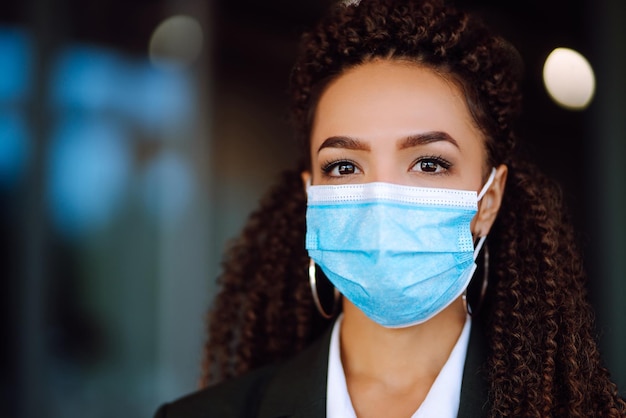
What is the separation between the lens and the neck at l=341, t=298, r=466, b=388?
Result: 1739 mm

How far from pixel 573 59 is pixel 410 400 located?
1.77 metres

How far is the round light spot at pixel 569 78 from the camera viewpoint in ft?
9.61

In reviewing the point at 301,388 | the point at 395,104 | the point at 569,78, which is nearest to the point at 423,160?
the point at 395,104

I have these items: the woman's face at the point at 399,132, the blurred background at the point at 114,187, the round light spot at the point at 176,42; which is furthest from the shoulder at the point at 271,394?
the round light spot at the point at 176,42

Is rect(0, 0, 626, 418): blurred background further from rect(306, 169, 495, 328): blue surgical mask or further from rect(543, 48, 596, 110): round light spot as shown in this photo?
rect(306, 169, 495, 328): blue surgical mask

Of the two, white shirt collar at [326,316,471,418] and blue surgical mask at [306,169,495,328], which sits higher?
blue surgical mask at [306,169,495,328]

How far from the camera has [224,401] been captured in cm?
186

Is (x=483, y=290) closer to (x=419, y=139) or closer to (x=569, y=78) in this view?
(x=419, y=139)

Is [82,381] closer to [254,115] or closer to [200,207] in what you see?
[200,207]

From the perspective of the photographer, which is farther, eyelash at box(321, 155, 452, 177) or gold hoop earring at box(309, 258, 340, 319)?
gold hoop earring at box(309, 258, 340, 319)

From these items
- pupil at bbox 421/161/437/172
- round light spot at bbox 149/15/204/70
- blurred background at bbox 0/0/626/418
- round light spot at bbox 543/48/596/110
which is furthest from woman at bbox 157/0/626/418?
round light spot at bbox 149/15/204/70

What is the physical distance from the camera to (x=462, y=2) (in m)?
3.64

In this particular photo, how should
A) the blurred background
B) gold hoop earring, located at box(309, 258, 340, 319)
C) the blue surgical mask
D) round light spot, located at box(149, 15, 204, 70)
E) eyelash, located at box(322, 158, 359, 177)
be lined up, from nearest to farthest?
the blue surgical mask
eyelash, located at box(322, 158, 359, 177)
gold hoop earring, located at box(309, 258, 340, 319)
the blurred background
round light spot, located at box(149, 15, 204, 70)

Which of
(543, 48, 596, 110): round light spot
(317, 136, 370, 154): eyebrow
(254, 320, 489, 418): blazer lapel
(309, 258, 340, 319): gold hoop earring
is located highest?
(543, 48, 596, 110): round light spot
